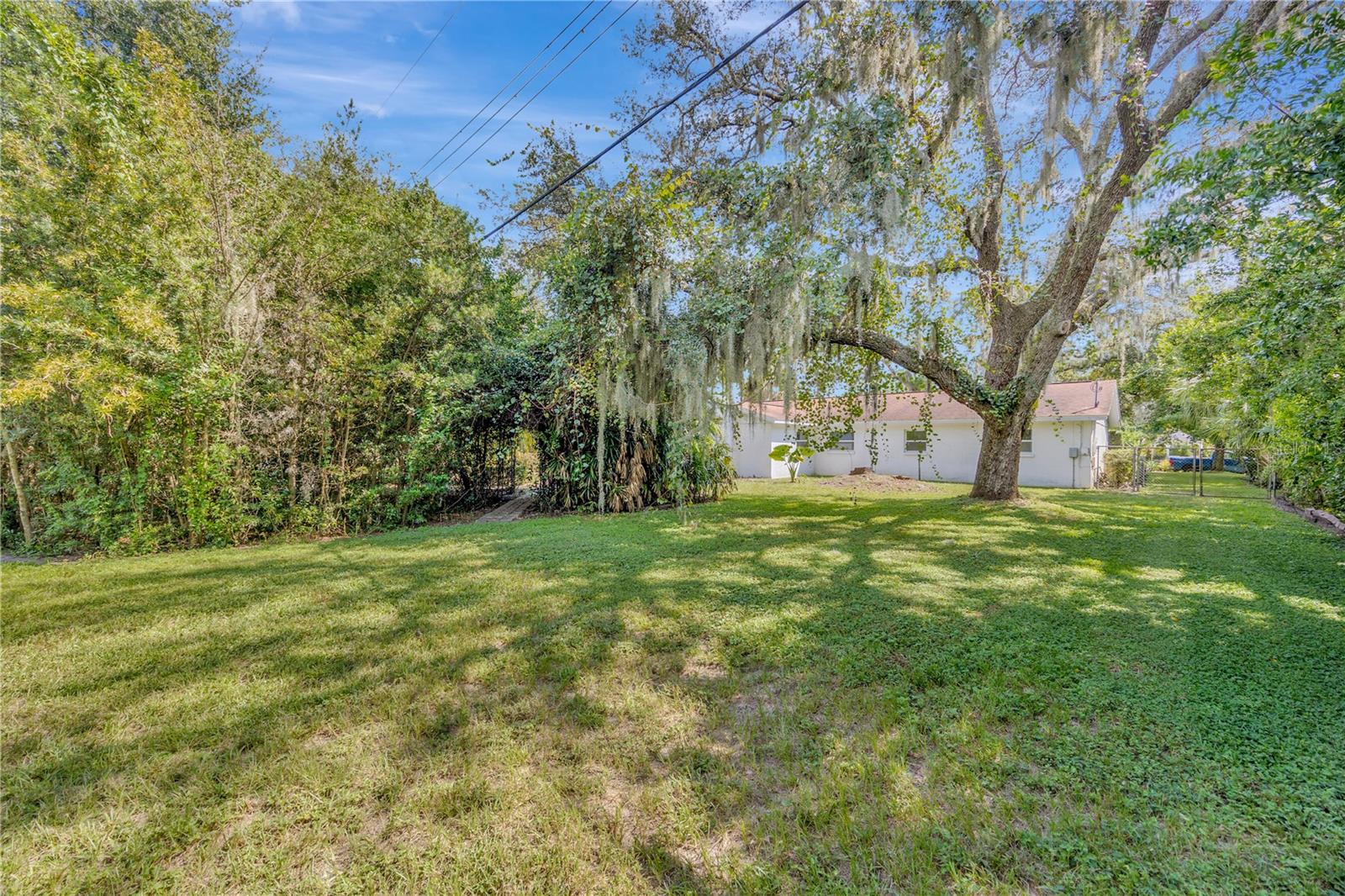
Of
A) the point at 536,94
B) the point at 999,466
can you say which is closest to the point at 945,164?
the point at 999,466

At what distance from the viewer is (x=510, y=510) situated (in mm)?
8414

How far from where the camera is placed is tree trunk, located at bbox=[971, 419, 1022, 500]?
26.8 ft

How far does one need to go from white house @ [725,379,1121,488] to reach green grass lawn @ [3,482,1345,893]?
27.5ft

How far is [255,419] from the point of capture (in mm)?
6094

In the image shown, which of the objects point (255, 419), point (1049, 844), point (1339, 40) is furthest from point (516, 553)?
point (1339, 40)

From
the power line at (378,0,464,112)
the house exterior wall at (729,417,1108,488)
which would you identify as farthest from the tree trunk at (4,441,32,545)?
the house exterior wall at (729,417,1108,488)

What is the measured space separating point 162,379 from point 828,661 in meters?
6.82

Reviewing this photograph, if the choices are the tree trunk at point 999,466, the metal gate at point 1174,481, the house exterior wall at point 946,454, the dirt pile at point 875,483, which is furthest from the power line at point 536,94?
the metal gate at point 1174,481

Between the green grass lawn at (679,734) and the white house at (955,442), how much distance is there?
839 cm

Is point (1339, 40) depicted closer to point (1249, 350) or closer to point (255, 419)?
point (1249, 350)

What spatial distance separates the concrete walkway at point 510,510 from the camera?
7.88m

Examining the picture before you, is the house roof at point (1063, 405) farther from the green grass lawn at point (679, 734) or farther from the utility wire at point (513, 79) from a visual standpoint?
the green grass lawn at point (679, 734)

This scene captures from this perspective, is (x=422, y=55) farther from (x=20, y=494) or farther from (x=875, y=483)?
(x=875, y=483)

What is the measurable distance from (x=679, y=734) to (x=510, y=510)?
6928mm
